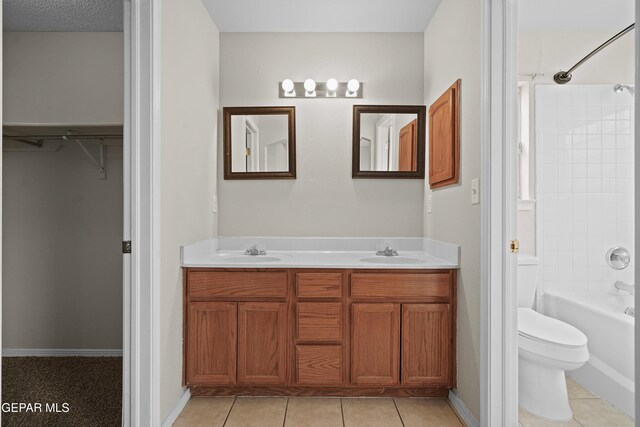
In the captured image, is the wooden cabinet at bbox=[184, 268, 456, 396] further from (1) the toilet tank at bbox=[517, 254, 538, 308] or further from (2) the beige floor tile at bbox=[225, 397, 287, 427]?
(1) the toilet tank at bbox=[517, 254, 538, 308]

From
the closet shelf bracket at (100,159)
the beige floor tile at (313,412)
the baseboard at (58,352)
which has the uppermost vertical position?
the closet shelf bracket at (100,159)

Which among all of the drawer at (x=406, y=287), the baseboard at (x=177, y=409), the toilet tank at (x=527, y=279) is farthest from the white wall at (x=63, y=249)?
the toilet tank at (x=527, y=279)

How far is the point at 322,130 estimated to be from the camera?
2.93 m

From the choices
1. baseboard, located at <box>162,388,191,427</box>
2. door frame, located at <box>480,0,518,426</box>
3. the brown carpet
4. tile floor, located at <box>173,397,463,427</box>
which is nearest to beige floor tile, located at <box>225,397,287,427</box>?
tile floor, located at <box>173,397,463,427</box>

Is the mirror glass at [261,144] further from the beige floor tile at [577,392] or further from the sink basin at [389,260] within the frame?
the beige floor tile at [577,392]

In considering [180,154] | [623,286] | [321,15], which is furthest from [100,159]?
[623,286]

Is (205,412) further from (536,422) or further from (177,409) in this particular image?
(536,422)

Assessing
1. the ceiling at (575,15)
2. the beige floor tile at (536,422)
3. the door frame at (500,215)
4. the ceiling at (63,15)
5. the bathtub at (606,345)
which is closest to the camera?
the door frame at (500,215)

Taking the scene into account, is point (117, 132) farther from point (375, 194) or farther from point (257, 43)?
point (375, 194)

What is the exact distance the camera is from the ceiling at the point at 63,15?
2.43 m

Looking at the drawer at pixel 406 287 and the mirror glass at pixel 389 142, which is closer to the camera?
the drawer at pixel 406 287

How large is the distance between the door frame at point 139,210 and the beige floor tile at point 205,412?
29 centimetres

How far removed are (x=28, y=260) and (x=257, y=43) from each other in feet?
7.45

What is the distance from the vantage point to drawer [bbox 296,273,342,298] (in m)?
2.31
